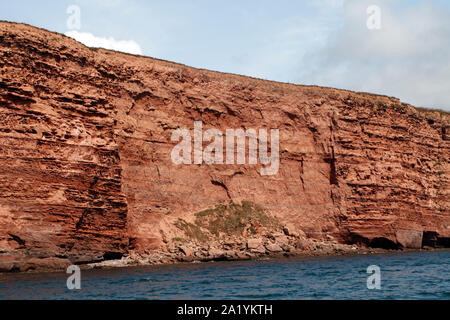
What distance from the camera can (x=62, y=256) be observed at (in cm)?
2708

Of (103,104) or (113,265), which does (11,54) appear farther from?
(113,265)

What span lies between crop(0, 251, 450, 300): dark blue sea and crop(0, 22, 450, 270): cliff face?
13.2 ft

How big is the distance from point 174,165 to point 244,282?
52.7ft

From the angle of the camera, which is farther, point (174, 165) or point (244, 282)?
point (174, 165)

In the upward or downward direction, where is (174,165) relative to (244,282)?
upward

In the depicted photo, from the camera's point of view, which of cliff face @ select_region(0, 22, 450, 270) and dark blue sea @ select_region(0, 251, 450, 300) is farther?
cliff face @ select_region(0, 22, 450, 270)

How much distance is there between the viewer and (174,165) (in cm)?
3634

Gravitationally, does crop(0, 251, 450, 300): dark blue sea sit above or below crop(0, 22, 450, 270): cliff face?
below

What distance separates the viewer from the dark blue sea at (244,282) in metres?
18.0

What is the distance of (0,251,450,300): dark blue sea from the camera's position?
59.1 feet

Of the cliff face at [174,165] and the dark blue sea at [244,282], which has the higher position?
the cliff face at [174,165]

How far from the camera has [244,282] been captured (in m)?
21.7

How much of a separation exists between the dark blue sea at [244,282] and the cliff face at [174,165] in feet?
13.2

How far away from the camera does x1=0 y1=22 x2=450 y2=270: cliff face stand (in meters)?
27.8
